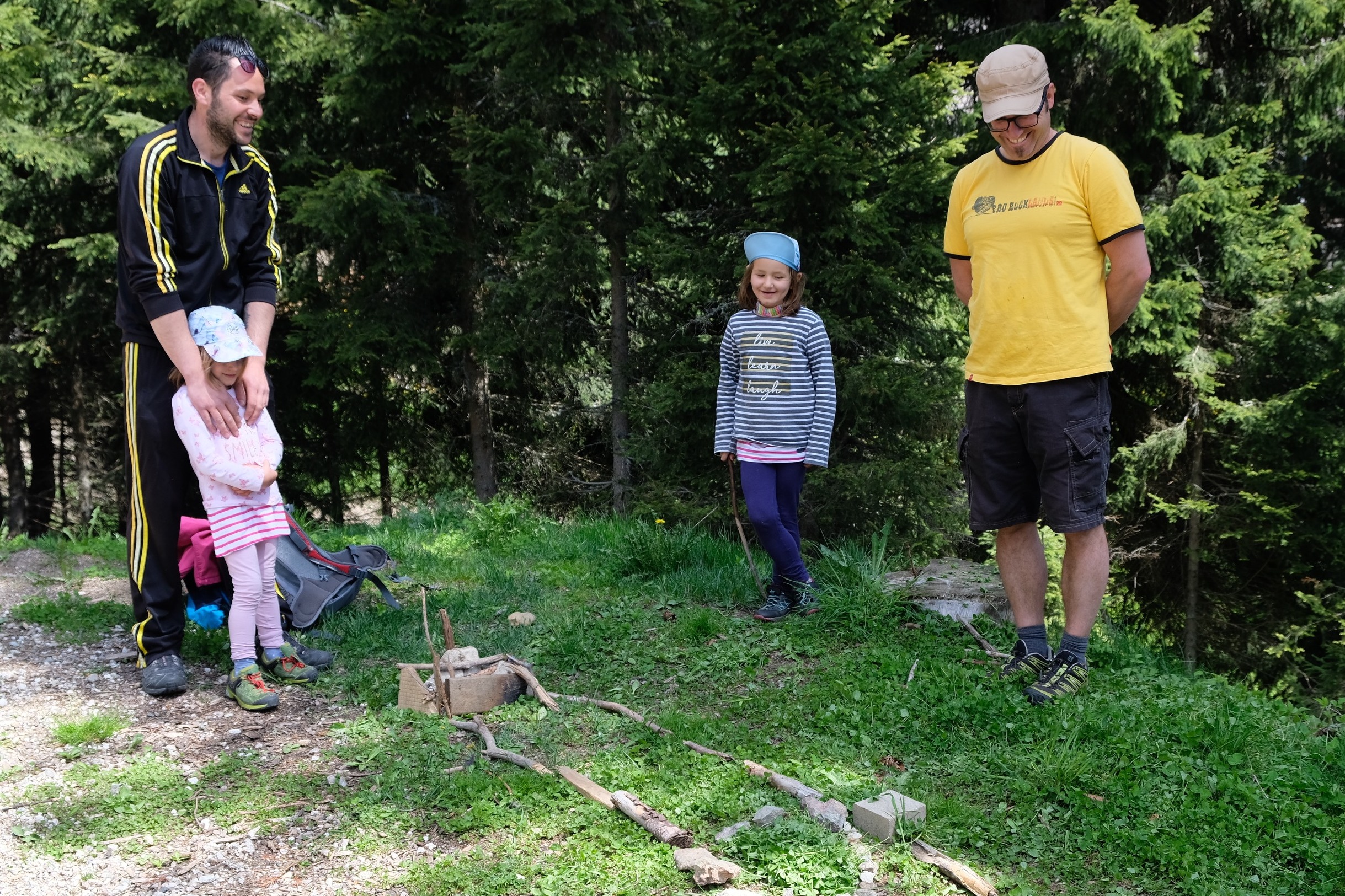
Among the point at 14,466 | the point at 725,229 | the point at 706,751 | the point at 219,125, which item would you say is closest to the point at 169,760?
the point at 706,751

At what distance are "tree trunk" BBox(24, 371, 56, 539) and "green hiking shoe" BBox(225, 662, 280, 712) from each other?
526 inches

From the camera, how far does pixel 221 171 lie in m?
3.83

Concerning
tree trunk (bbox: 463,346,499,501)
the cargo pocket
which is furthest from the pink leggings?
tree trunk (bbox: 463,346,499,501)

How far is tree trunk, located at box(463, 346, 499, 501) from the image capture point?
12117mm

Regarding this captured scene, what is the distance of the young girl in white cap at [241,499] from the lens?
12.3ft

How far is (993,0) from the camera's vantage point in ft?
38.4

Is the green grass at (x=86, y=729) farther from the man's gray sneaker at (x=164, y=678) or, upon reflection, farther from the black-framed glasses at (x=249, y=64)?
the black-framed glasses at (x=249, y=64)

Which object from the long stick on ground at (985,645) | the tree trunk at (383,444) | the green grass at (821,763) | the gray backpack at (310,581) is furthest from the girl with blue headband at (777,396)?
the tree trunk at (383,444)

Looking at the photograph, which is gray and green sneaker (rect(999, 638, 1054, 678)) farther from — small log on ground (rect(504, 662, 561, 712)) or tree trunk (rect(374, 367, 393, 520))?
tree trunk (rect(374, 367, 393, 520))

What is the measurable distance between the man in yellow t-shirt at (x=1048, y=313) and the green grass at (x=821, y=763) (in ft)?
1.61

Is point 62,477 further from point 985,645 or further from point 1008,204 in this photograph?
point 1008,204

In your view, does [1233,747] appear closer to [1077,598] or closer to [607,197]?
[1077,598]

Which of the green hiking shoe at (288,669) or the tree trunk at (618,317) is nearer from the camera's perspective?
the green hiking shoe at (288,669)

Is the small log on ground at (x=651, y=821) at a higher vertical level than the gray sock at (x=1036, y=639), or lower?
lower
